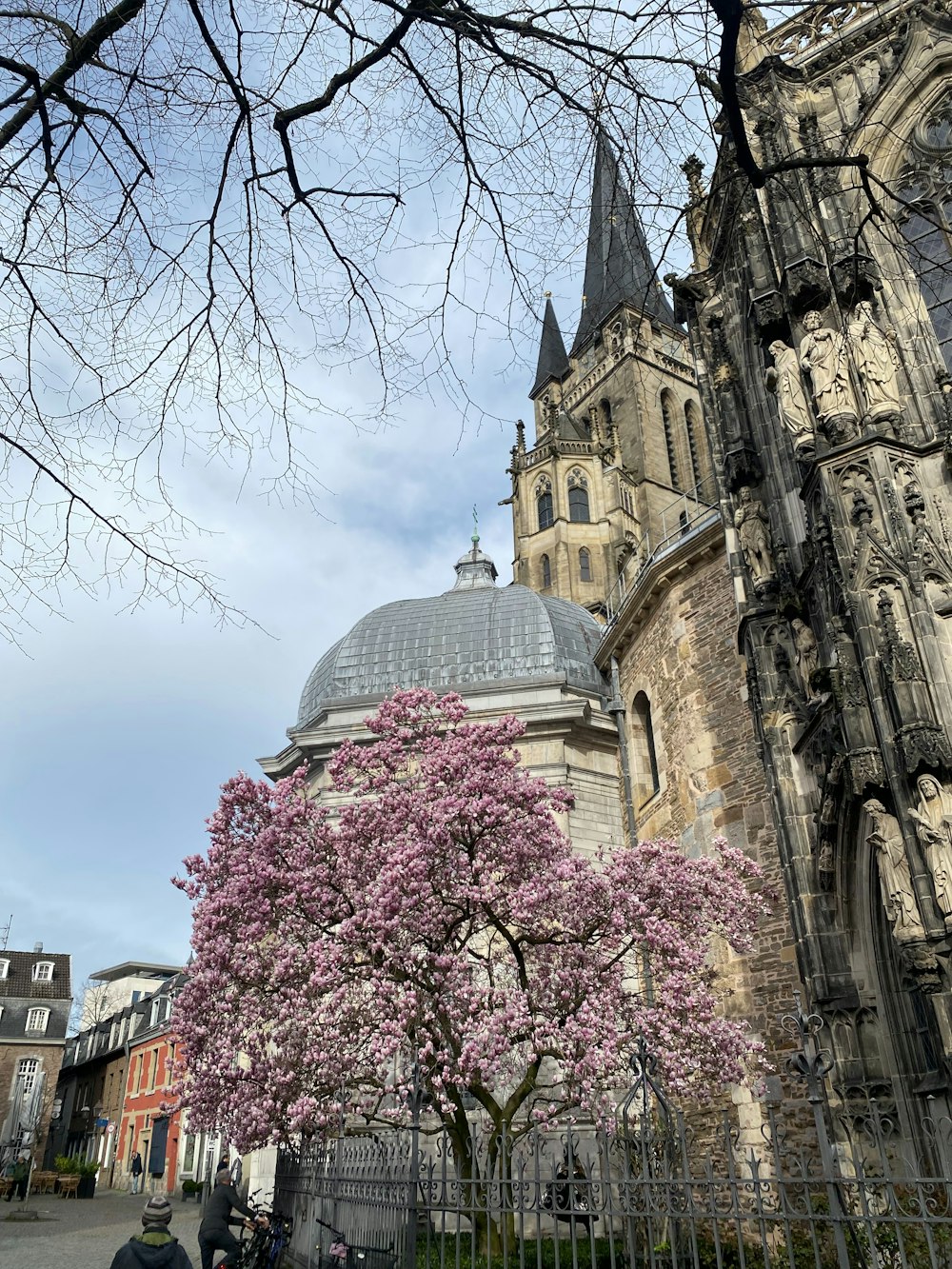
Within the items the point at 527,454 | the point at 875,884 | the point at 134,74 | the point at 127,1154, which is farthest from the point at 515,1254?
the point at 527,454

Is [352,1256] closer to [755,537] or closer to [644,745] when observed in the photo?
[755,537]

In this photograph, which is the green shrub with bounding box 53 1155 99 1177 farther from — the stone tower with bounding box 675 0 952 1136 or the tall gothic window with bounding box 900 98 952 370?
the tall gothic window with bounding box 900 98 952 370

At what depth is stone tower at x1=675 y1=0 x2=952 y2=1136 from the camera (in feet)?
26.8

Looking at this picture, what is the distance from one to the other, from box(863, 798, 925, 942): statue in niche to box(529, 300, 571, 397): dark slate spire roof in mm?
48621

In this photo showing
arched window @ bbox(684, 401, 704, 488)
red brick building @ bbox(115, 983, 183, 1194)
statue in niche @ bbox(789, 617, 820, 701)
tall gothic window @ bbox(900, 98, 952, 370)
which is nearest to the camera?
statue in niche @ bbox(789, 617, 820, 701)

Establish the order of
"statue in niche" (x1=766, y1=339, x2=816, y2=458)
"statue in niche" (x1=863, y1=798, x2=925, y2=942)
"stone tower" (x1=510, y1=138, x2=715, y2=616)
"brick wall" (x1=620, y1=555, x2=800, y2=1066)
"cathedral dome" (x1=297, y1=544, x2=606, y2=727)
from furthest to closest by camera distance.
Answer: "stone tower" (x1=510, y1=138, x2=715, y2=616) → "cathedral dome" (x1=297, y1=544, x2=606, y2=727) → "brick wall" (x1=620, y1=555, x2=800, y2=1066) → "statue in niche" (x1=766, y1=339, x2=816, y2=458) → "statue in niche" (x1=863, y1=798, x2=925, y2=942)

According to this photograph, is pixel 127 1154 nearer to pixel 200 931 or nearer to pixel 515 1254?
pixel 200 931

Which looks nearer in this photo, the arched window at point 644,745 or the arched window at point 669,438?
the arched window at point 644,745

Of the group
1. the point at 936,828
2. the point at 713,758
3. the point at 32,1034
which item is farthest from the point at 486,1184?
the point at 32,1034

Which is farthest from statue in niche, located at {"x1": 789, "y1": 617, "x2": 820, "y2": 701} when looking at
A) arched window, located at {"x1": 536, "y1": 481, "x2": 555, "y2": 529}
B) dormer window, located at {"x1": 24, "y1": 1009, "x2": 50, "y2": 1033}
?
dormer window, located at {"x1": 24, "y1": 1009, "x2": 50, "y2": 1033}

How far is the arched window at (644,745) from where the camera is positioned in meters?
18.0

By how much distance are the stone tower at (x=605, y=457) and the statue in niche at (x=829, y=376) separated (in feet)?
87.0

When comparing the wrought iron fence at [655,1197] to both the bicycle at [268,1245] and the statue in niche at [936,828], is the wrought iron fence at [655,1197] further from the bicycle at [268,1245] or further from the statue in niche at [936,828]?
the statue in niche at [936,828]

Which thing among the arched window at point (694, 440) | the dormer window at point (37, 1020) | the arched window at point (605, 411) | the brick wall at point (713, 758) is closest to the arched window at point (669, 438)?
the arched window at point (694, 440)
